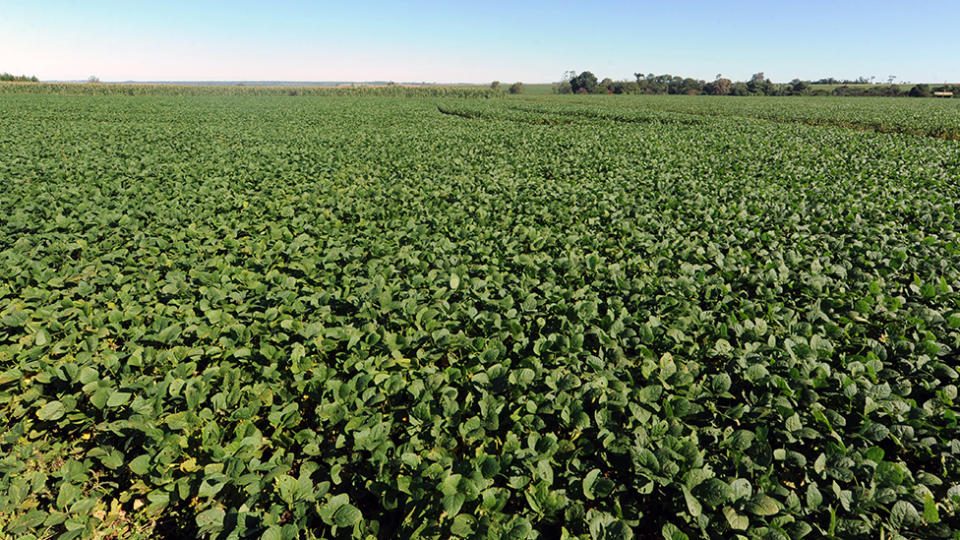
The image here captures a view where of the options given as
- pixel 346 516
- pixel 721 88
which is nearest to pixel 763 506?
pixel 346 516

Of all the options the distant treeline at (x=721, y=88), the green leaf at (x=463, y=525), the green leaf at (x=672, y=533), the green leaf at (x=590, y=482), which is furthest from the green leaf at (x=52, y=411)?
the distant treeline at (x=721, y=88)

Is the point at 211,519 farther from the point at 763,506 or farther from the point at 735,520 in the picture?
the point at 763,506

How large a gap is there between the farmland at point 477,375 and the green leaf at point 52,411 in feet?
0.07

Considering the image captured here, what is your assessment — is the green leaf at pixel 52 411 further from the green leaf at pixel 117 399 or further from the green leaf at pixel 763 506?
the green leaf at pixel 763 506

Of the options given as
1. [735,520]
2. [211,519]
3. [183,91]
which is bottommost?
[211,519]

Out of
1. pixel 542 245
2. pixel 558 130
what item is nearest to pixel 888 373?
pixel 542 245

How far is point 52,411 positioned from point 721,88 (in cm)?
12796

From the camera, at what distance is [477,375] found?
10.1 feet

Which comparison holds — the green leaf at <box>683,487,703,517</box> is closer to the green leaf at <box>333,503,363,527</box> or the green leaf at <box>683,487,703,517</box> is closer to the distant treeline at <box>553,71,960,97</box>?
the green leaf at <box>333,503,363,527</box>

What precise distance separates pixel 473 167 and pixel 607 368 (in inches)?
433

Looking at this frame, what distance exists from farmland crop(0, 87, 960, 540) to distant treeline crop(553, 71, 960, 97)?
115m

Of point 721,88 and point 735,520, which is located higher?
point 721,88

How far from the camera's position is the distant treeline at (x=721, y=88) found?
9081cm

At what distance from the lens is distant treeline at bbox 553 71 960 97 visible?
9081 cm
